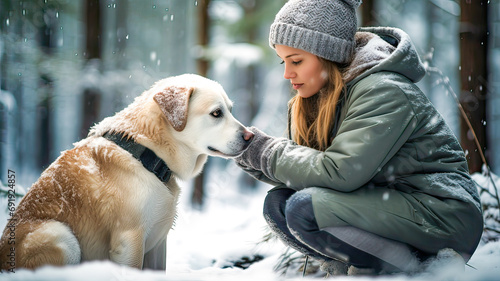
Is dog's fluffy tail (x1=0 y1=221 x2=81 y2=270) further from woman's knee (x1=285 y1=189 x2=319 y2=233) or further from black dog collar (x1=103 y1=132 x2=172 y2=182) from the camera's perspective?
woman's knee (x1=285 y1=189 x2=319 y2=233)

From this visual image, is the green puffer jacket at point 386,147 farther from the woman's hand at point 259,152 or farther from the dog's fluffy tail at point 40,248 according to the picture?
the dog's fluffy tail at point 40,248

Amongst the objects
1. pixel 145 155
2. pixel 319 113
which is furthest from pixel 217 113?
pixel 319 113

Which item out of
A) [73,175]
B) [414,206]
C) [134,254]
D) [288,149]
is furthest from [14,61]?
[414,206]

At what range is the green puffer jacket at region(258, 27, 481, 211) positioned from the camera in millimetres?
1779

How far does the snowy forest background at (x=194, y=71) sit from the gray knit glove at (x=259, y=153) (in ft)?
3.75


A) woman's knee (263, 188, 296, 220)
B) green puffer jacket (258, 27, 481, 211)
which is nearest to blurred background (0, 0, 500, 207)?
green puffer jacket (258, 27, 481, 211)

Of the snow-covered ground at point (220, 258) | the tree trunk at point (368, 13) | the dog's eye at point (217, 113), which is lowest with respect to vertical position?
the snow-covered ground at point (220, 258)

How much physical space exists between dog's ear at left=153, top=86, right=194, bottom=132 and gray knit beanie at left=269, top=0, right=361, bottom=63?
2.12 feet

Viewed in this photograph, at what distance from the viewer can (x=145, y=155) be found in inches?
82.5

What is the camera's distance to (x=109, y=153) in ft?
6.81

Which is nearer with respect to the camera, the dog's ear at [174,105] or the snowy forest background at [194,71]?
the dog's ear at [174,105]

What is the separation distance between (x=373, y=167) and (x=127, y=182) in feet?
4.07

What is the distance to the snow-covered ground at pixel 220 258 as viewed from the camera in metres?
1.60

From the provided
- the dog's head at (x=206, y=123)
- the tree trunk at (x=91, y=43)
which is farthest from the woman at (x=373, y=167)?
the tree trunk at (x=91, y=43)
